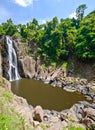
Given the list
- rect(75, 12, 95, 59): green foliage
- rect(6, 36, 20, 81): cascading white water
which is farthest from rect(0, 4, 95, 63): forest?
rect(6, 36, 20, 81): cascading white water

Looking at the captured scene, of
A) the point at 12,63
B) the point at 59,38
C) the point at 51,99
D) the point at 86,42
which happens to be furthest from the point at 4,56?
the point at 51,99

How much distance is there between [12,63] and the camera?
1832 inches

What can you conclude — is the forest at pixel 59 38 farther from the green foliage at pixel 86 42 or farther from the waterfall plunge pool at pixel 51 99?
the waterfall plunge pool at pixel 51 99

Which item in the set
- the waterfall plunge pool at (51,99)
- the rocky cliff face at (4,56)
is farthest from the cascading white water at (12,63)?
the waterfall plunge pool at (51,99)

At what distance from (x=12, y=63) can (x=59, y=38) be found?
527 inches

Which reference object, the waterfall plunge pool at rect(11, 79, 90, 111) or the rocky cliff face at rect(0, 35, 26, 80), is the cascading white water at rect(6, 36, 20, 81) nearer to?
the rocky cliff face at rect(0, 35, 26, 80)

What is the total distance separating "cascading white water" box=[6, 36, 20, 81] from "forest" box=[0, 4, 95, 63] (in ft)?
13.5

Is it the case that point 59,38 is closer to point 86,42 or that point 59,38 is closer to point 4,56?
point 86,42

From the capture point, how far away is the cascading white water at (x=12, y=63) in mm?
44684

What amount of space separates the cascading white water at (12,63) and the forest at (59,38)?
4.12 metres

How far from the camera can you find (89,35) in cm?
4456

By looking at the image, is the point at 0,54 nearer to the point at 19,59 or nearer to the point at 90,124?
the point at 19,59

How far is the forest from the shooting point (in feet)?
148

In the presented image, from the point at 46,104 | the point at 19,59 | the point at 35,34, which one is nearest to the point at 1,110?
the point at 46,104
